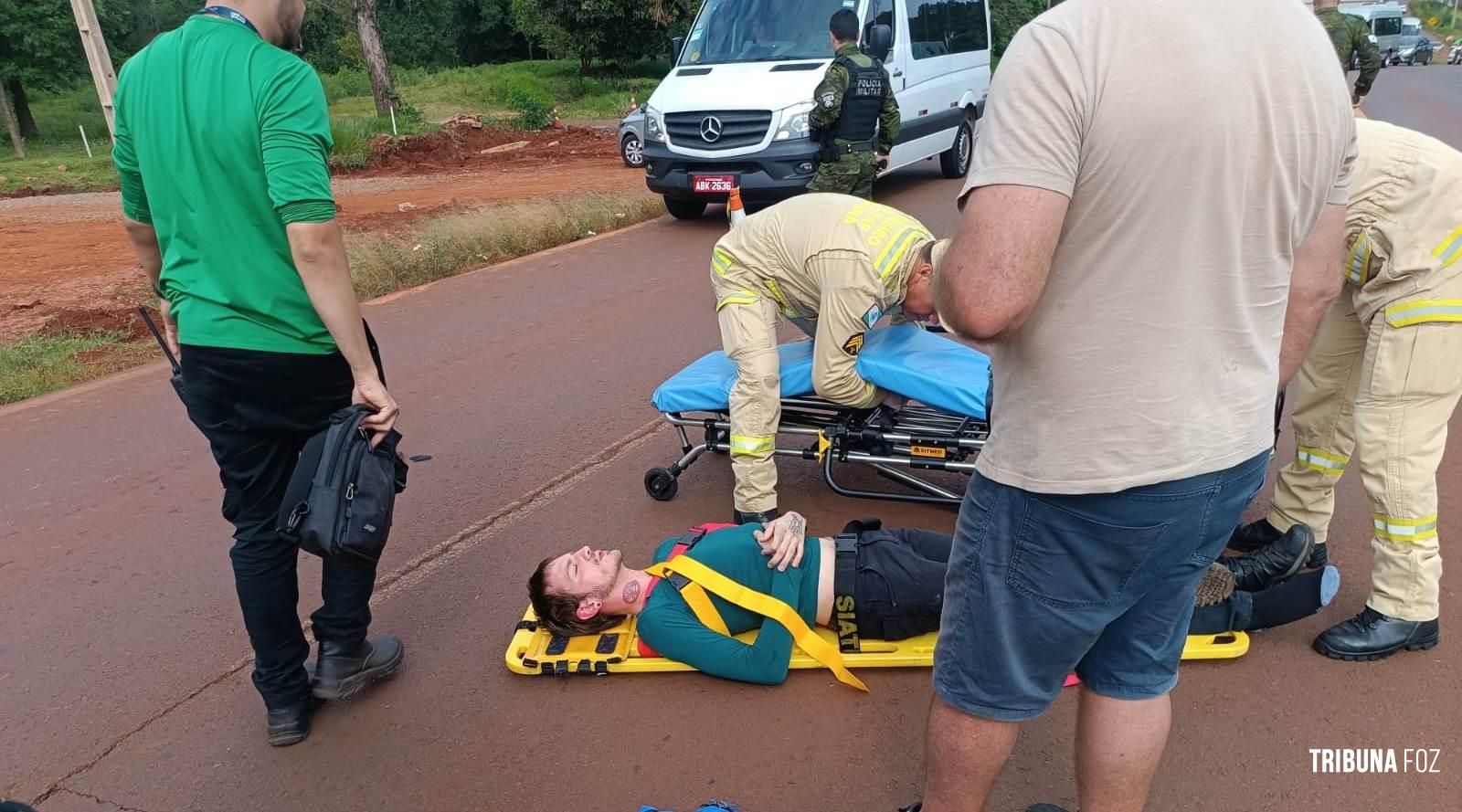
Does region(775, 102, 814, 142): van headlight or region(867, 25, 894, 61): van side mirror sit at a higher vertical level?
region(867, 25, 894, 61): van side mirror

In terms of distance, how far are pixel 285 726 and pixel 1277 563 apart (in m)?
3.21

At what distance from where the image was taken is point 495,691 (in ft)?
10.1

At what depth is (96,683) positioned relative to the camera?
129 inches

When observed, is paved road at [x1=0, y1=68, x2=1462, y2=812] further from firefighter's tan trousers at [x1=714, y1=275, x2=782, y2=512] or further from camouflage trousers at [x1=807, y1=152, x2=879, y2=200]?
camouflage trousers at [x1=807, y1=152, x2=879, y2=200]

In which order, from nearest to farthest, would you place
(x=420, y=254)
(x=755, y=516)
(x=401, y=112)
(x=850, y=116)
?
(x=755, y=516) < (x=850, y=116) < (x=420, y=254) < (x=401, y=112)

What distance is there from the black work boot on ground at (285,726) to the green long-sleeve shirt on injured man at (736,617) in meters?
1.08

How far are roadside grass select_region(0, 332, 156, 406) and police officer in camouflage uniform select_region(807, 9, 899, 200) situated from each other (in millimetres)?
5957

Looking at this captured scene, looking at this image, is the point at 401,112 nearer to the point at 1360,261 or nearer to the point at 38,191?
the point at 38,191

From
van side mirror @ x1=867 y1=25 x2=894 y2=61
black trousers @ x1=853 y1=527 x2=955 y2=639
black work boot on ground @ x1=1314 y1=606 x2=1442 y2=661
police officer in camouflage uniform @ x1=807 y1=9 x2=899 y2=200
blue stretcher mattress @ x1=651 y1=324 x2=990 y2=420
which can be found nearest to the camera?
black work boot on ground @ x1=1314 y1=606 x2=1442 y2=661

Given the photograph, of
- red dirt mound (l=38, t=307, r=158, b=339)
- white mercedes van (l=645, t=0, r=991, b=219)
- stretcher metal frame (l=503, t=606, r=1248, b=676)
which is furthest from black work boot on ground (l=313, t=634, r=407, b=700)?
white mercedes van (l=645, t=0, r=991, b=219)

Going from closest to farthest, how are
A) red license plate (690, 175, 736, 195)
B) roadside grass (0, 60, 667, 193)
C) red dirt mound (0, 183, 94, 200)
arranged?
red license plate (690, 175, 736, 195), red dirt mound (0, 183, 94, 200), roadside grass (0, 60, 667, 193)

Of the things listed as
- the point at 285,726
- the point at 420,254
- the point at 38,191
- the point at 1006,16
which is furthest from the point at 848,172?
the point at 1006,16

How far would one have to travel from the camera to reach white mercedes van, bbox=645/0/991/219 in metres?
9.34

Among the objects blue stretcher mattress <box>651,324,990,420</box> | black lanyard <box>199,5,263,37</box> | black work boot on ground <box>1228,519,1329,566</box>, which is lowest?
black work boot on ground <box>1228,519,1329,566</box>
